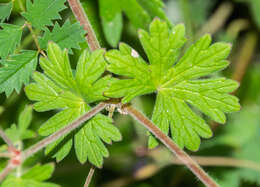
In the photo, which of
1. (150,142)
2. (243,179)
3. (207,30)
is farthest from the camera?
(207,30)

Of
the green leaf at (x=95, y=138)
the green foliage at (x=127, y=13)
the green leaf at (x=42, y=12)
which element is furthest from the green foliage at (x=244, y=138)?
the green leaf at (x=42, y=12)

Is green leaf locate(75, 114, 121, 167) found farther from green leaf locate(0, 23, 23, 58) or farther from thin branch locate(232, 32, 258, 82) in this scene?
thin branch locate(232, 32, 258, 82)

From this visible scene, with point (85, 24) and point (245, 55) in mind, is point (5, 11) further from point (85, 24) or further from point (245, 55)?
point (245, 55)

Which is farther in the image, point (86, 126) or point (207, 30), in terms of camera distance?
point (207, 30)

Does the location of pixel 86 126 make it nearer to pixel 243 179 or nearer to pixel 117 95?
pixel 117 95

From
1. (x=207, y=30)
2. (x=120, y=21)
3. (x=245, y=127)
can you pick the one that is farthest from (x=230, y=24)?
(x=120, y=21)

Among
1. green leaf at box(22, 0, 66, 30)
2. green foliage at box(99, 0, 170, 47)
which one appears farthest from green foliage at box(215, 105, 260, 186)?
green leaf at box(22, 0, 66, 30)

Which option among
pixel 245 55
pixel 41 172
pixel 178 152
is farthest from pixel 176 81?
pixel 245 55
